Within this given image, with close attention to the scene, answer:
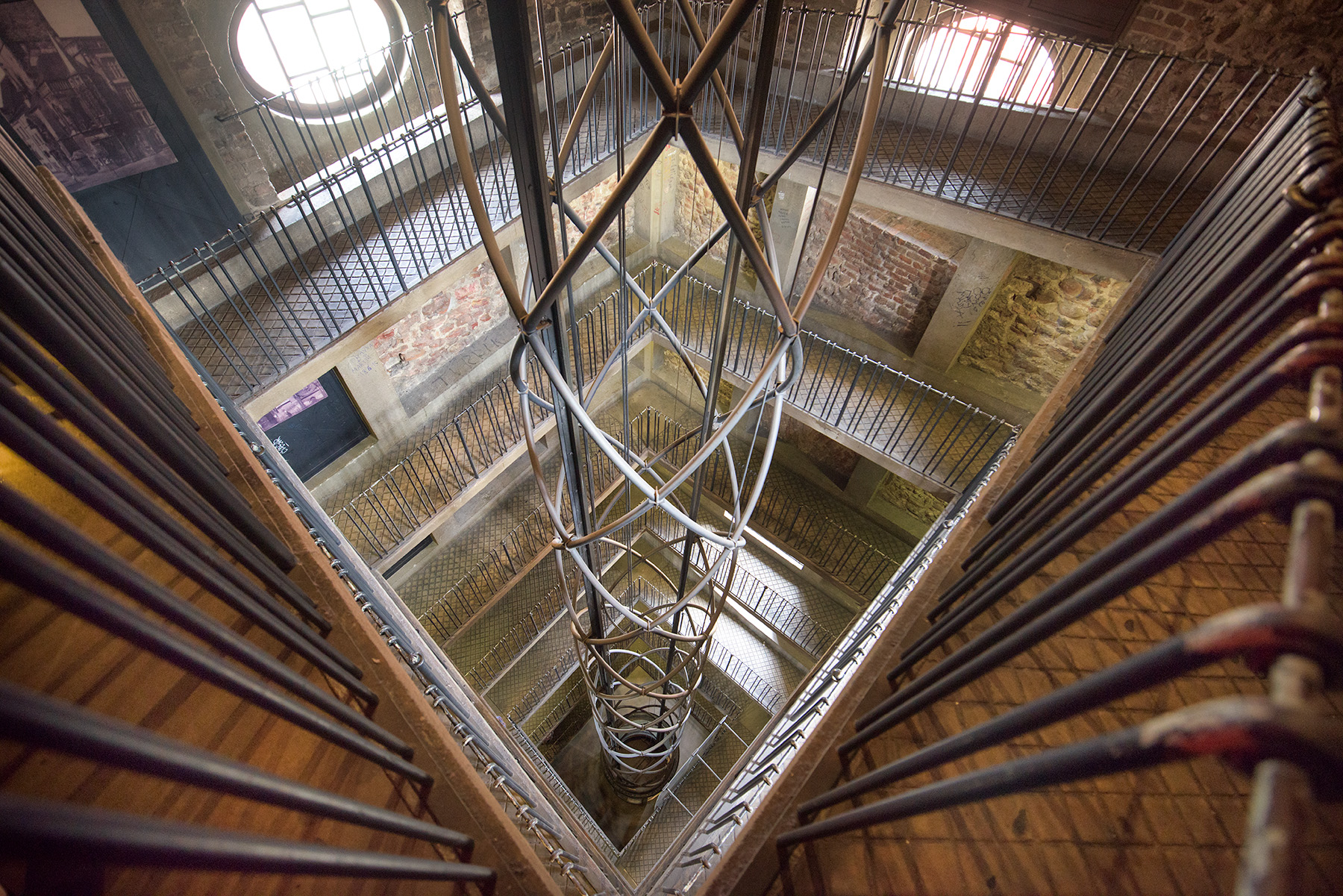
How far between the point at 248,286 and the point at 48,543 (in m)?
4.12

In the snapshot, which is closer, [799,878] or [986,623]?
[799,878]

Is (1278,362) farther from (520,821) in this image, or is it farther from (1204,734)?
(520,821)

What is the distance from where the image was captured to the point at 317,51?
403cm

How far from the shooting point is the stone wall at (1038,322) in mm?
4680

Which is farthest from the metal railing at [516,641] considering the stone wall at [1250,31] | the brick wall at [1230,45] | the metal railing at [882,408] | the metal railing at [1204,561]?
the stone wall at [1250,31]

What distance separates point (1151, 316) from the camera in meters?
1.66

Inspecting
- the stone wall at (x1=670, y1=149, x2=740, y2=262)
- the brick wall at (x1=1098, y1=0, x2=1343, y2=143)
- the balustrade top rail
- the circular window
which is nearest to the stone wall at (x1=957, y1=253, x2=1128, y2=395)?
the balustrade top rail

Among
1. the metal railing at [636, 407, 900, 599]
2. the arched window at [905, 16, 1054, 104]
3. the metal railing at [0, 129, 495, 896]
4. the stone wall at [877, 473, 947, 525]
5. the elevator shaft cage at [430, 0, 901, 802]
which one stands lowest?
the metal railing at [0, 129, 495, 896]

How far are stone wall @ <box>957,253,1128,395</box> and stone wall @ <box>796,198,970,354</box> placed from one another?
19.1 inches

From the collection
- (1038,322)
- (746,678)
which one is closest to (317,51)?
(1038,322)

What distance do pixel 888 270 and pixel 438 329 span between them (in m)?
4.08

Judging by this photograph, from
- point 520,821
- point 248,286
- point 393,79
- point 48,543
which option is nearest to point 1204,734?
point 48,543

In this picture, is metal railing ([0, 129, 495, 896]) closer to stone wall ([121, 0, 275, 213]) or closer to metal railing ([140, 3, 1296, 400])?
metal railing ([140, 3, 1296, 400])

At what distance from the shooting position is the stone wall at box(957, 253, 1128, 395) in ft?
15.4
